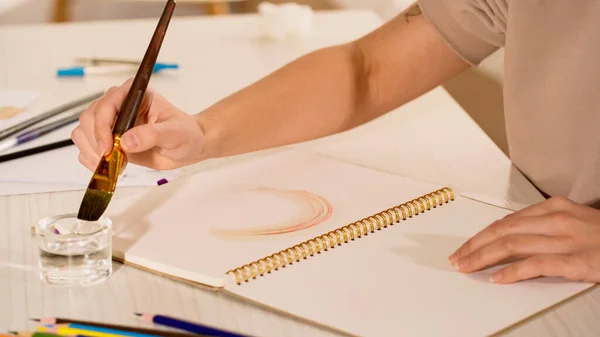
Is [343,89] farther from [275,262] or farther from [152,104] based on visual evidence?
[275,262]

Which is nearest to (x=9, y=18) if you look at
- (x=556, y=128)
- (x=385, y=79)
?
(x=385, y=79)

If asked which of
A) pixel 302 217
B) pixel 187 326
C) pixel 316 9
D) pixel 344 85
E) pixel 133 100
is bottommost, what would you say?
pixel 187 326

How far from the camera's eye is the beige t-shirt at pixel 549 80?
941 mm

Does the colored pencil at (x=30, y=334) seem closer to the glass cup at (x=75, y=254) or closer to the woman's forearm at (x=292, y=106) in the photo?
the glass cup at (x=75, y=254)

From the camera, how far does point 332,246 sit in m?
0.77

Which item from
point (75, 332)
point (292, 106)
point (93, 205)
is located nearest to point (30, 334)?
point (75, 332)

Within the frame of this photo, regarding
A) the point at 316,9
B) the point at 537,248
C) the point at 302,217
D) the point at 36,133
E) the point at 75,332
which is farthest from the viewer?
the point at 316,9

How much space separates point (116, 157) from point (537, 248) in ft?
1.28

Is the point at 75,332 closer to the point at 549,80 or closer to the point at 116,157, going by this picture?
the point at 116,157

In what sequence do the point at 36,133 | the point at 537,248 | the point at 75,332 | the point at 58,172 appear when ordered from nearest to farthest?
1. the point at 75,332
2. the point at 537,248
3. the point at 58,172
4. the point at 36,133

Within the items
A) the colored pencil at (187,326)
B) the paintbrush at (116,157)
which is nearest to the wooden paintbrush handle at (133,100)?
the paintbrush at (116,157)

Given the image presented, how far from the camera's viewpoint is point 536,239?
2.39ft

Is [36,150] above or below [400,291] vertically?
above

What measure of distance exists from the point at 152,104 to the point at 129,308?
26 cm
